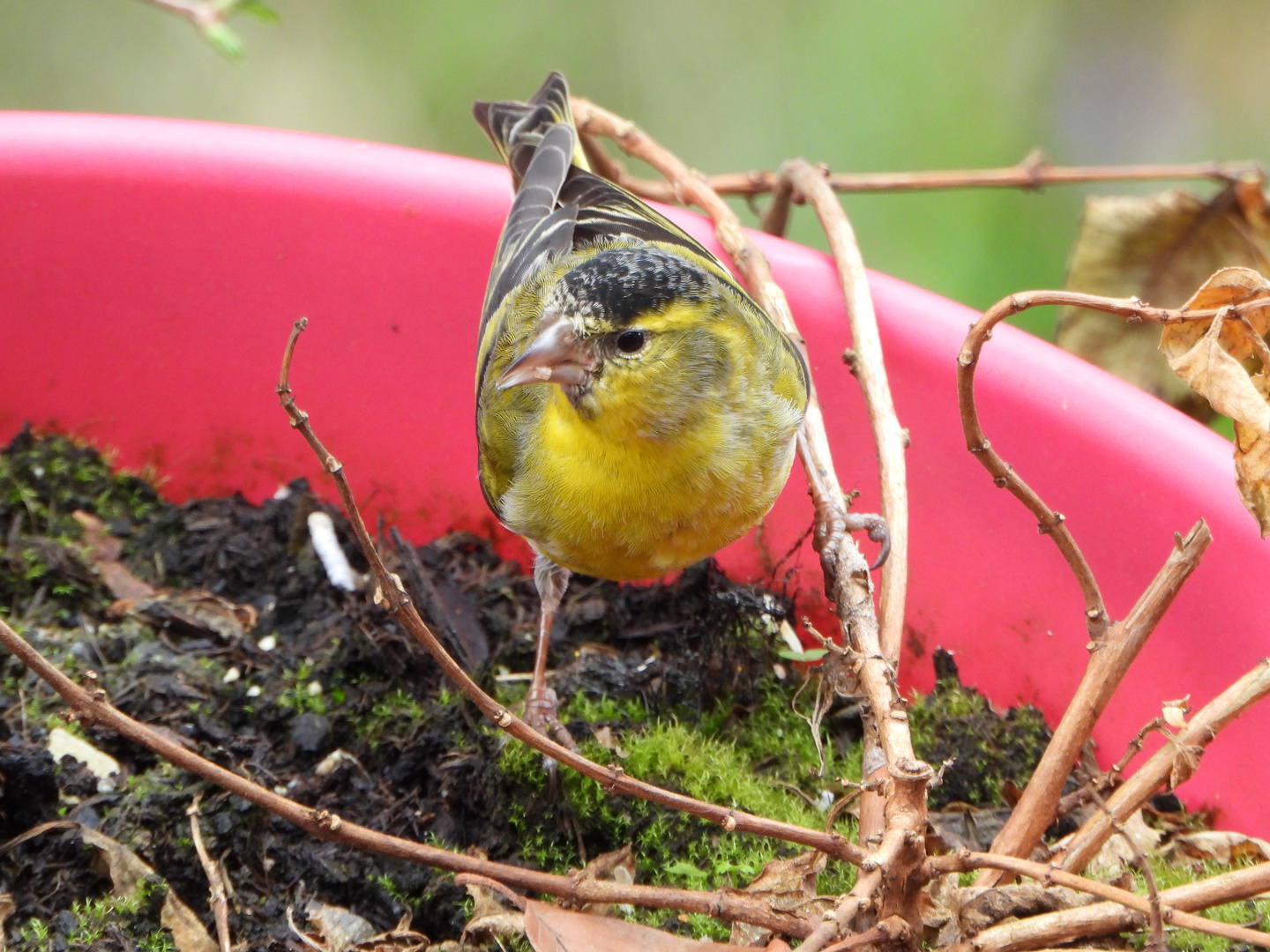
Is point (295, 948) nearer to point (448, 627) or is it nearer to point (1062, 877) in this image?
point (448, 627)

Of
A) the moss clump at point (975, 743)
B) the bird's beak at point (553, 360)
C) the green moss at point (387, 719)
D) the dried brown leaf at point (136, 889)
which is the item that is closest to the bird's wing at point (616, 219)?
the bird's beak at point (553, 360)

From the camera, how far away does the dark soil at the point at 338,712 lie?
2219 millimetres

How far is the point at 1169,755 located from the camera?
1.81 meters

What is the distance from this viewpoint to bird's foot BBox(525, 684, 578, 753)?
2.52 m

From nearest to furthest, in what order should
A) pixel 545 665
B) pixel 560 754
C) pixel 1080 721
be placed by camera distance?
pixel 560 754, pixel 1080 721, pixel 545 665

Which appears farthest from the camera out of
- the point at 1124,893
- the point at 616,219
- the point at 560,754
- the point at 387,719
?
the point at 616,219

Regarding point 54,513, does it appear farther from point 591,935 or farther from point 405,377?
point 591,935

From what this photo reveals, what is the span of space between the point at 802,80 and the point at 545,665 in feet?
10.2

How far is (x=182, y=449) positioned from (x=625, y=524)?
1415mm

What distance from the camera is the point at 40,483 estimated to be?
3.07 m

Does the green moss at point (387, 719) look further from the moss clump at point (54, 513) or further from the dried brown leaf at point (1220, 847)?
the dried brown leaf at point (1220, 847)

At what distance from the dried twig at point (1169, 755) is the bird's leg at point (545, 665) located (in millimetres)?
987

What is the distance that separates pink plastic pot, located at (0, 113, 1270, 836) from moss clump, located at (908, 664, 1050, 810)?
9 cm

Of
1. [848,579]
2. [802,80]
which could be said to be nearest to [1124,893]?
[848,579]
